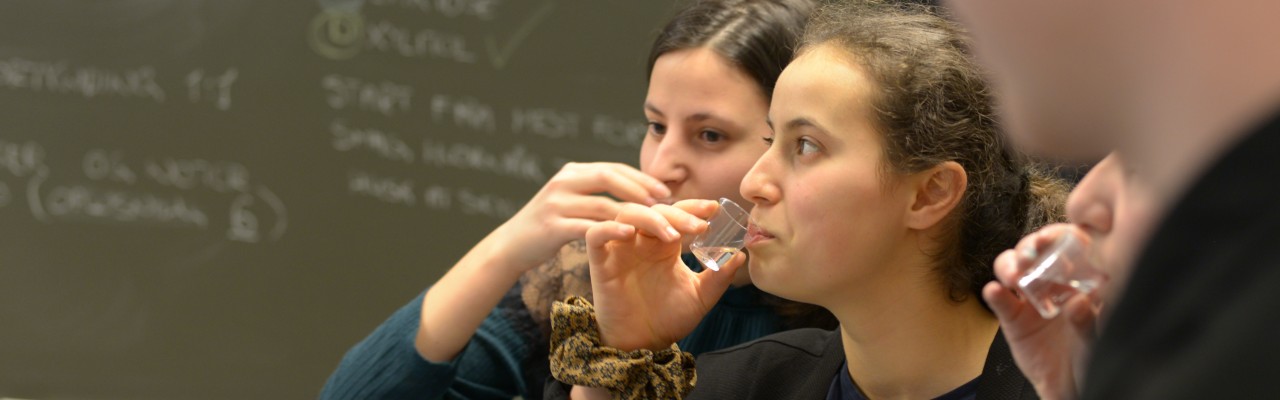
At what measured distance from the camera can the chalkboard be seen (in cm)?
241

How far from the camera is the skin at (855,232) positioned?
1151 mm

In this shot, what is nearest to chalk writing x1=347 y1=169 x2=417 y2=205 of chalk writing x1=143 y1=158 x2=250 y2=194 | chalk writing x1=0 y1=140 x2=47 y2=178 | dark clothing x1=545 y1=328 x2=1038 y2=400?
chalk writing x1=143 y1=158 x2=250 y2=194

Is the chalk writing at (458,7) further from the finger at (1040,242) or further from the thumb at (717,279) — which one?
the finger at (1040,242)

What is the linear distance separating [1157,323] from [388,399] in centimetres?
143

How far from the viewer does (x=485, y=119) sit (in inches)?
95.4

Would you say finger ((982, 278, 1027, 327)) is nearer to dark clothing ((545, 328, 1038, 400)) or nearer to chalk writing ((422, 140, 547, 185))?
dark clothing ((545, 328, 1038, 400))

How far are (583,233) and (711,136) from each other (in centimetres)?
21

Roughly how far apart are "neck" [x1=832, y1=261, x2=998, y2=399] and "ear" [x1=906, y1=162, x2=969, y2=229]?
0.06m

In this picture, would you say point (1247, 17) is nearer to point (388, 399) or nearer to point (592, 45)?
point (388, 399)

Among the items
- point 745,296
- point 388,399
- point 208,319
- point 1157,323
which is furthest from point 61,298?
point 1157,323

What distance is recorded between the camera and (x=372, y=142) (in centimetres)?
245

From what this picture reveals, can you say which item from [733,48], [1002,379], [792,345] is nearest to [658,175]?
[733,48]

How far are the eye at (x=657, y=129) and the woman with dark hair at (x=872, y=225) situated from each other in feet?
0.99

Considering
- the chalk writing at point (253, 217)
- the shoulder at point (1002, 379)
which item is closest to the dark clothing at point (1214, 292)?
the shoulder at point (1002, 379)
